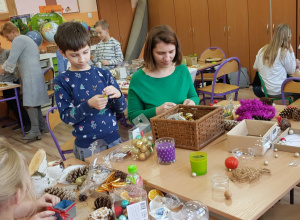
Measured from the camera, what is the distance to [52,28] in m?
5.96

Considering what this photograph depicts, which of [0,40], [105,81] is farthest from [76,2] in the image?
[105,81]

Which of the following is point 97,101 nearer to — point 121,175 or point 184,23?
point 121,175

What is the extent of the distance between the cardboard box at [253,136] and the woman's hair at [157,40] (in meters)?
0.70

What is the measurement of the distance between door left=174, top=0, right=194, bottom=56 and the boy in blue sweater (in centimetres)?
540

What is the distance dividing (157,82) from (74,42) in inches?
24.7

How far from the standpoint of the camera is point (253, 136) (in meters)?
1.42

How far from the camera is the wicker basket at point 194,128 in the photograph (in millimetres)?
1481

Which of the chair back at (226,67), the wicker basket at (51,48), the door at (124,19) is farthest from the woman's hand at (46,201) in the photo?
the door at (124,19)

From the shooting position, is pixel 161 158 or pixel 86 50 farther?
pixel 86 50

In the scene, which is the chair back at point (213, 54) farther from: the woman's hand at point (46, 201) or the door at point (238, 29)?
the woman's hand at point (46, 201)

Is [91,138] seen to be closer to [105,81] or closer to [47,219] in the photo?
[105,81]

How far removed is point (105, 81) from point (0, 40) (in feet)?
15.5

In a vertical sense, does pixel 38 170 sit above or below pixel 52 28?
below

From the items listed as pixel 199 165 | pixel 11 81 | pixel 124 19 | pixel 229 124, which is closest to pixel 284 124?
pixel 229 124
